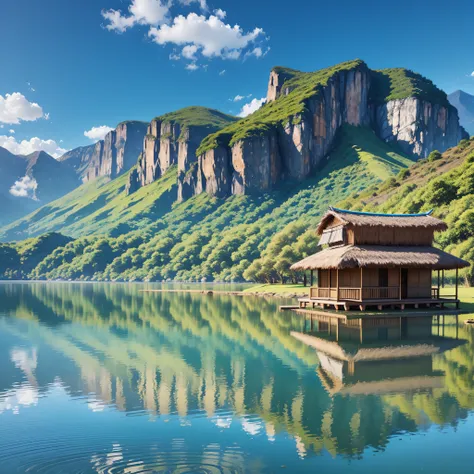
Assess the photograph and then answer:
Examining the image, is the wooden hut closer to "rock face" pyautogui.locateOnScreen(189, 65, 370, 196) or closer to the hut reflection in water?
the hut reflection in water

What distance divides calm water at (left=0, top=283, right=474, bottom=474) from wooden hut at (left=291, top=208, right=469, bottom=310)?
10.2 m

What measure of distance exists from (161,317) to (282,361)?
20525mm

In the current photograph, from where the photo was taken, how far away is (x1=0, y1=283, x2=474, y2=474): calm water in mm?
9945

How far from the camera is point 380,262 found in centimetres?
3516

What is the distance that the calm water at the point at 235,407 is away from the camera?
9945 mm

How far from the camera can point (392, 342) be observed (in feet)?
78.2

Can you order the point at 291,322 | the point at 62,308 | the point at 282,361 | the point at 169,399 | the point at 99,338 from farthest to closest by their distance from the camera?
1. the point at 62,308
2. the point at 291,322
3. the point at 99,338
4. the point at 282,361
5. the point at 169,399

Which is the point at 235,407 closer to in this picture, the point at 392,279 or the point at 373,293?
the point at 373,293

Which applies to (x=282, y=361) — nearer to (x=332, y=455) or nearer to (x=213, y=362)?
(x=213, y=362)

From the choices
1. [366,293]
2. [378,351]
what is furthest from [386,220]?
[378,351]

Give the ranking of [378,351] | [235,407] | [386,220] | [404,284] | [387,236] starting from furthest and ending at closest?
[386,220]
[387,236]
[404,284]
[378,351]
[235,407]

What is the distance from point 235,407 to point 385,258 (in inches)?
984

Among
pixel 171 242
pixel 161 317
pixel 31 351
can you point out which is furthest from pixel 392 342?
pixel 171 242

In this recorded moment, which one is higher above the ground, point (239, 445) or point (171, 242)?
point (171, 242)
